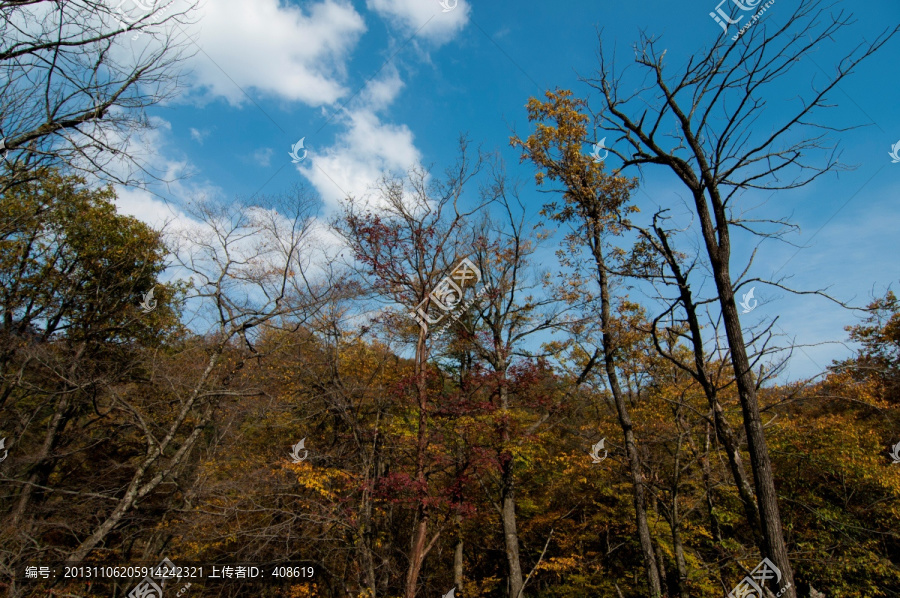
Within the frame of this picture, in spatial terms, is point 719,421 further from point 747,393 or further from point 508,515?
point 508,515

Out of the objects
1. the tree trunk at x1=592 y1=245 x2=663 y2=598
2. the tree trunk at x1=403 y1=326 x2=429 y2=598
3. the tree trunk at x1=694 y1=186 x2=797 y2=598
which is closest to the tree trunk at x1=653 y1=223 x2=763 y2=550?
the tree trunk at x1=694 y1=186 x2=797 y2=598

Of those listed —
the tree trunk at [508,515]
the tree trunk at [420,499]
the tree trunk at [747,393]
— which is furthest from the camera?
the tree trunk at [508,515]

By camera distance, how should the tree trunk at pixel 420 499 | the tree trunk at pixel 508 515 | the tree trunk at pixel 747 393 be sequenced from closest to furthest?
the tree trunk at pixel 747 393 → the tree trunk at pixel 420 499 → the tree trunk at pixel 508 515

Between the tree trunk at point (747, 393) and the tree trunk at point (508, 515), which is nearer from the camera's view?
the tree trunk at point (747, 393)

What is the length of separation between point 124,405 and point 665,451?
1689 cm

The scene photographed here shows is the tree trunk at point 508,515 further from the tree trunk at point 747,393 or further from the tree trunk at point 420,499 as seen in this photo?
the tree trunk at point 747,393

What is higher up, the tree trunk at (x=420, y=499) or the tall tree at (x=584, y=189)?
the tall tree at (x=584, y=189)

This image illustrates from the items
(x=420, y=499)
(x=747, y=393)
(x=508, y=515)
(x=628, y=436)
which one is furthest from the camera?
(x=508, y=515)

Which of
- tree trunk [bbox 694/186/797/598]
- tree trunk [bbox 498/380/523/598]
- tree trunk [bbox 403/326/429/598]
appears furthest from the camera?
tree trunk [bbox 498/380/523/598]

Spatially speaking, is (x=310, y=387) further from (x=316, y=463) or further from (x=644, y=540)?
(x=644, y=540)

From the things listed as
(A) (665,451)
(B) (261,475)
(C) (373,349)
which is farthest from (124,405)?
(A) (665,451)

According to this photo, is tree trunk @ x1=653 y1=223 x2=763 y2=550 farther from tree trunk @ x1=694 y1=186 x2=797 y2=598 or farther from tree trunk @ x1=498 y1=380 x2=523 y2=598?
tree trunk @ x1=498 y1=380 x2=523 y2=598

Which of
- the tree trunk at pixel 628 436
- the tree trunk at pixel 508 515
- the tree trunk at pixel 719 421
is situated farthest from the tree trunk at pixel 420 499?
the tree trunk at pixel 719 421

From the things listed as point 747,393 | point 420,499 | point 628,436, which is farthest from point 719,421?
point 420,499
